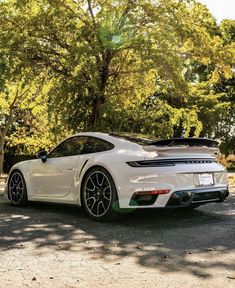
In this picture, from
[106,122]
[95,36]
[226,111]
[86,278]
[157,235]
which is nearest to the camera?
[86,278]

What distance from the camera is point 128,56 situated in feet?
44.5

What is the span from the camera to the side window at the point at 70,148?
6738 mm

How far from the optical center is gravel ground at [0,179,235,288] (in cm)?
346

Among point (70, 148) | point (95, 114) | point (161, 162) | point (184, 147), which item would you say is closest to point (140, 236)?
point (161, 162)

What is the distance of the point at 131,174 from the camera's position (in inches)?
222

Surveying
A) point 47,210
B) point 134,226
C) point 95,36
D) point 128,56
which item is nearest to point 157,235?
point 134,226

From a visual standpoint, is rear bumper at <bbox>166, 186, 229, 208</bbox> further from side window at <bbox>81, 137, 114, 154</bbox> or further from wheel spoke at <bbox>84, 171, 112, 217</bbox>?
side window at <bbox>81, 137, 114, 154</bbox>

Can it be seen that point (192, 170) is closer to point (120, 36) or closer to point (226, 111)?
point (120, 36)

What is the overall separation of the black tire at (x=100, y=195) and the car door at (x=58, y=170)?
1.29 ft

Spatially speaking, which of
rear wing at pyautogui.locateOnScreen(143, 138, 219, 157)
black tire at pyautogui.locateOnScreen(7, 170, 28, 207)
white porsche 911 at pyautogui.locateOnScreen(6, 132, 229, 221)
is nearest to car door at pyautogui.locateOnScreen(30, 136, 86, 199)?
white porsche 911 at pyautogui.locateOnScreen(6, 132, 229, 221)

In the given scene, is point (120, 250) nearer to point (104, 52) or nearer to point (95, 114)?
point (104, 52)

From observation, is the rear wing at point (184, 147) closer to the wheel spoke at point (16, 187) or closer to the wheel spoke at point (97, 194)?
the wheel spoke at point (97, 194)

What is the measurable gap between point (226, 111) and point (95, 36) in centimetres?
2481

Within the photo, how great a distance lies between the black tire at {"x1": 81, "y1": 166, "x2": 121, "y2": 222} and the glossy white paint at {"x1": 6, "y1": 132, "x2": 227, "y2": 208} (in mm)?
87
